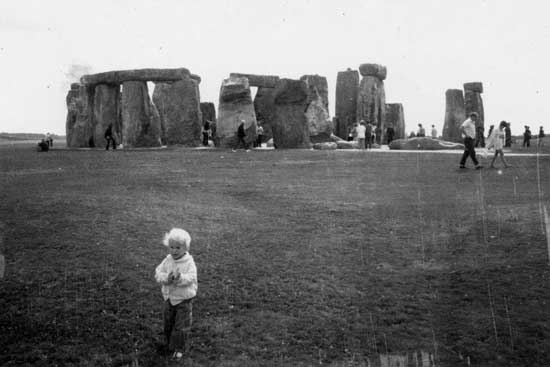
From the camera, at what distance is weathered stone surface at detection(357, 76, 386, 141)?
30516 mm

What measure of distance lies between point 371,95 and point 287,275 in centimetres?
2534

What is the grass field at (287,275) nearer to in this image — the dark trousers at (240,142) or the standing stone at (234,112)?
the dark trousers at (240,142)

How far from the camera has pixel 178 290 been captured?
474cm

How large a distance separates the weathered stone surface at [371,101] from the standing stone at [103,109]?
12.4 m

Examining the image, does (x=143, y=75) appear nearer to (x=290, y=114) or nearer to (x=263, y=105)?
(x=290, y=114)

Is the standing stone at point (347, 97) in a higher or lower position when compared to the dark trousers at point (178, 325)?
higher

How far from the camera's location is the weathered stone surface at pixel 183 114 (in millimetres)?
24234

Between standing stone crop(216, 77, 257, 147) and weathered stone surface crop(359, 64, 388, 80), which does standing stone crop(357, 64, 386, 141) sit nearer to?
weathered stone surface crop(359, 64, 388, 80)


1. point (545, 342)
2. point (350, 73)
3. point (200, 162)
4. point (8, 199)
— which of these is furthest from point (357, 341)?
point (350, 73)

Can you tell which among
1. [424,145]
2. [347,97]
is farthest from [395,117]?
[424,145]

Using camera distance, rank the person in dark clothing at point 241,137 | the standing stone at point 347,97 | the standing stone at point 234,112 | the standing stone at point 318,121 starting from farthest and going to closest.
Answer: the standing stone at point 347,97
the standing stone at point 318,121
the standing stone at point 234,112
the person in dark clothing at point 241,137

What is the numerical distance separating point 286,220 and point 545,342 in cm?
417

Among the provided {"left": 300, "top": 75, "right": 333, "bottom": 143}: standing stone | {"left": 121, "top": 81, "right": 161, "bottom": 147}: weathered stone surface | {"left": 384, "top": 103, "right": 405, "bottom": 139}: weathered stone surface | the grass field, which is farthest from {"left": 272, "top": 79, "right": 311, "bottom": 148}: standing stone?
the grass field

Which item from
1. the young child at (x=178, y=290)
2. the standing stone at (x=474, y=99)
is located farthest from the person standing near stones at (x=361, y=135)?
the young child at (x=178, y=290)
